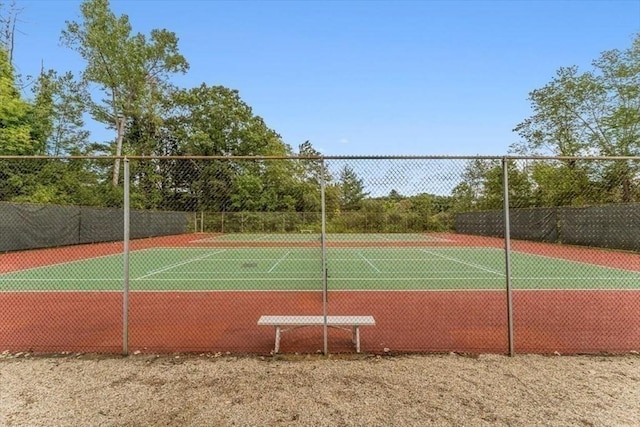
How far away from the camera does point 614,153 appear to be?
24531 mm

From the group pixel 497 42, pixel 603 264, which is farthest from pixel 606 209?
pixel 497 42

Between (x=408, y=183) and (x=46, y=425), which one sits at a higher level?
(x=408, y=183)

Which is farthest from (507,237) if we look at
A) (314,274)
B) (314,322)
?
(314,274)

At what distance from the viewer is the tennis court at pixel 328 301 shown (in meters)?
5.57

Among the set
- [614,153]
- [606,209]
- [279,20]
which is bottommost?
[606,209]

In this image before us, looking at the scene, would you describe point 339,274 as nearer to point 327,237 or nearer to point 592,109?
point 327,237

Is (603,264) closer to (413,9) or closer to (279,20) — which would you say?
(413,9)

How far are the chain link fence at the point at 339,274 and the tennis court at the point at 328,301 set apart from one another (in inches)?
1.8

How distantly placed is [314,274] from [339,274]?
79cm

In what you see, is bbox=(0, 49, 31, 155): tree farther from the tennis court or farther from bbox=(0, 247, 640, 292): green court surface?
bbox=(0, 247, 640, 292): green court surface

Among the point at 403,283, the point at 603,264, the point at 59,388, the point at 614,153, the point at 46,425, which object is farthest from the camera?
the point at 614,153

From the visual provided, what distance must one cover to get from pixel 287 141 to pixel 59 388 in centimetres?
4869

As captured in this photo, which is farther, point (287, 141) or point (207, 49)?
point (287, 141)

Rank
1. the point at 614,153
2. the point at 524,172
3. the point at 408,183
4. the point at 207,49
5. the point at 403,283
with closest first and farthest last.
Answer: the point at 408,183 → the point at 524,172 → the point at 403,283 → the point at 207,49 → the point at 614,153
